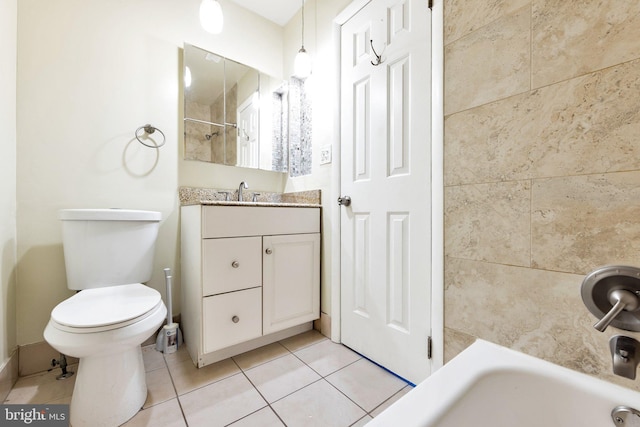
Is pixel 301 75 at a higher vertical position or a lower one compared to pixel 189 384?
higher

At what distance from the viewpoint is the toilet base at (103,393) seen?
0.95 meters

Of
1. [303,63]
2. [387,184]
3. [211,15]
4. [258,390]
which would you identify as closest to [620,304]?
[387,184]

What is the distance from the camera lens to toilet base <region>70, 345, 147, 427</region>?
0.95 m

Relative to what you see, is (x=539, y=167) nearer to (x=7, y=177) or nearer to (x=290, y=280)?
(x=290, y=280)

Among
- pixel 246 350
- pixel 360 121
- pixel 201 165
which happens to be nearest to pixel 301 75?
pixel 360 121

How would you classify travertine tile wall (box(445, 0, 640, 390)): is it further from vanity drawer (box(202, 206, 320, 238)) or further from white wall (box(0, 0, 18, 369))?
white wall (box(0, 0, 18, 369))

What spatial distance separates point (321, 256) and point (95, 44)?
177 centimetres

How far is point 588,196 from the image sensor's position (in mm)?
701

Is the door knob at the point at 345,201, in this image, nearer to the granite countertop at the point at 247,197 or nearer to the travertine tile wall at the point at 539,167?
the granite countertop at the point at 247,197

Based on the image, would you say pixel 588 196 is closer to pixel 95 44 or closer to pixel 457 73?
pixel 457 73

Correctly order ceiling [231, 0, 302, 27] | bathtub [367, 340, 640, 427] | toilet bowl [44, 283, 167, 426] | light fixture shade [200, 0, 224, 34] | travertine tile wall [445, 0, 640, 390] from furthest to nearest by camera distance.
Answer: ceiling [231, 0, 302, 27]
light fixture shade [200, 0, 224, 34]
toilet bowl [44, 283, 167, 426]
travertine tile wall [445, 0, 640, 390]
bathtub [367, 340, 640, 427]

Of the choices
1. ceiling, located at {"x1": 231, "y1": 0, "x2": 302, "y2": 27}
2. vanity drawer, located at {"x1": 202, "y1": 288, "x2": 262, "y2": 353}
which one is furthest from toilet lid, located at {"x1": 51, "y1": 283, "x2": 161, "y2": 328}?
ceiling, located at {"x1": 231, "y1": 0, "x2": 302, "y2": 27}

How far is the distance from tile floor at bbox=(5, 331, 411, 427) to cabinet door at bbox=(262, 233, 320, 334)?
0.20 m

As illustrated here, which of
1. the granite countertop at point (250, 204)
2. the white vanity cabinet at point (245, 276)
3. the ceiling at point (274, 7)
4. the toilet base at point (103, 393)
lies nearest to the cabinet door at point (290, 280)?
the white vanity cabinet at point (245, 276)
